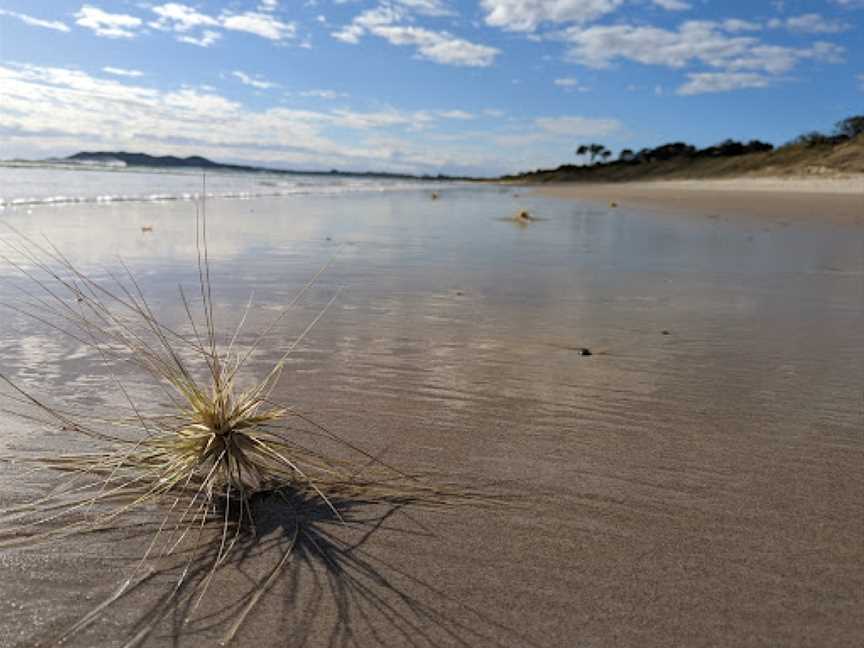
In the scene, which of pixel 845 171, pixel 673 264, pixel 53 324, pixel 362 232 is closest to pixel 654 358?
pixel 53 324

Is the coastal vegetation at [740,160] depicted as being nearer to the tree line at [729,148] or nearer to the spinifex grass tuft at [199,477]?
the tree line at [729,148]

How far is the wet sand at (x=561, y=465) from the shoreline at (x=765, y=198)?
38.0 ft

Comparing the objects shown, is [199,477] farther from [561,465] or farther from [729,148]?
[729,148]

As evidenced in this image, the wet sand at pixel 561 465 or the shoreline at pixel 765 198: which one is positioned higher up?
the shoreline at pixel 765 198

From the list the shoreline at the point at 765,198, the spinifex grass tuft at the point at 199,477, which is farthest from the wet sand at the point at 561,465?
the shoreline at the point at 765,198

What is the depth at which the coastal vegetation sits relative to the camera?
3700 centimetres

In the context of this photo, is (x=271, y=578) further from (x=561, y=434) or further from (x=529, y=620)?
(x=561, y=434)

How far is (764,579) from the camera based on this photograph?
161cm

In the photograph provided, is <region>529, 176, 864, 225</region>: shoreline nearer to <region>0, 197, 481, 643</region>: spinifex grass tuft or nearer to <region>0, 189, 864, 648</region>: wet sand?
<region>0, 189, 864, 648</region>: wet sand

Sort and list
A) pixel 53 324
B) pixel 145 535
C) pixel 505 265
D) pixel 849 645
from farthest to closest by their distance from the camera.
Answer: pixel 505 265 → pixel 53 324 → pixel 145 535 → pixel 849 645

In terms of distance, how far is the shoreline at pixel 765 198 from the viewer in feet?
53.8

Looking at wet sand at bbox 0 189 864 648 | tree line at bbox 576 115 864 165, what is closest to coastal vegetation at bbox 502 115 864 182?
tree line at bbox 576 115 864 165

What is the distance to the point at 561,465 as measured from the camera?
2.23 meters

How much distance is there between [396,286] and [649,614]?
4421 mm
